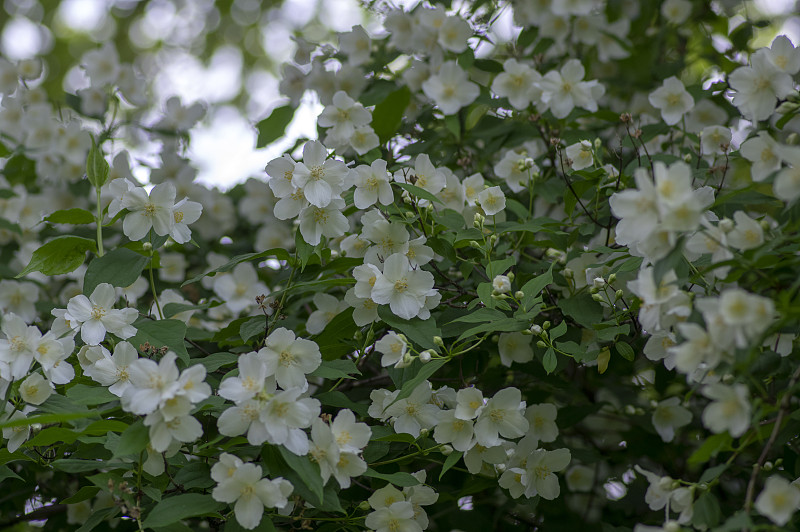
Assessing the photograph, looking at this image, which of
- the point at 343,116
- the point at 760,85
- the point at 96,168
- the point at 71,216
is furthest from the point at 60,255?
the point at 760,85

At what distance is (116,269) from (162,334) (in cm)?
23

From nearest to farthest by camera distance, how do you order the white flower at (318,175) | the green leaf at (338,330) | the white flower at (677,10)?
the white flower at (318,175) → the green leaf at (338,330) → the white flower at (677,10)

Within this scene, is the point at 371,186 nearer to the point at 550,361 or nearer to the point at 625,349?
the point at 550,361

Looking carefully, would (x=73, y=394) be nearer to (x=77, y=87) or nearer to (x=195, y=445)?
(x=195, y=445)

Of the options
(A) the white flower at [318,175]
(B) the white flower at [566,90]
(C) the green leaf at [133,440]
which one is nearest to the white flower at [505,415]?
(A) the white flower at [318,175]

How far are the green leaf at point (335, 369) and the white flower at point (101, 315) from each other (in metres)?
0.44

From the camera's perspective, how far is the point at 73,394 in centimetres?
144

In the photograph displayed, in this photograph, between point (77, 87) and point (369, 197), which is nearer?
point (369, 197)

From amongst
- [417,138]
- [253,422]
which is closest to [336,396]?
[253,422]

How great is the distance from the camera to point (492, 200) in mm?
1750

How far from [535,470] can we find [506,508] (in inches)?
13.7

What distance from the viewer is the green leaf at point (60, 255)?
170 cm

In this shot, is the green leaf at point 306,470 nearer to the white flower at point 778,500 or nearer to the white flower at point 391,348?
the white flower at point 391,348

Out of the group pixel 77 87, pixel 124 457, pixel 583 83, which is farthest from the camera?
pixel 77 87
